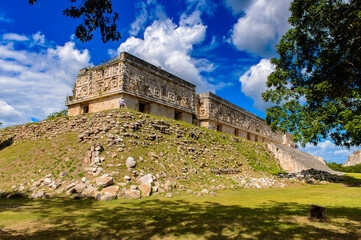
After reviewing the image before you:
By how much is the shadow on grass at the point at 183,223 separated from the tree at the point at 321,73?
7360 millimetres

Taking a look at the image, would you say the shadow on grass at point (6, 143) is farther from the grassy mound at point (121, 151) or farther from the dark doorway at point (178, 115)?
the dark doorway at point (178, 115)

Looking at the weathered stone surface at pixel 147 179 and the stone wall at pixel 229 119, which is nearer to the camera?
the weathered stone surface at pixel 147 179

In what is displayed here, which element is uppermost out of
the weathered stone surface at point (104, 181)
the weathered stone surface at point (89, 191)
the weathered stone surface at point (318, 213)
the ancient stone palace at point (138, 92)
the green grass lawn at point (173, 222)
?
the ancient stone palace at point (138, 92)

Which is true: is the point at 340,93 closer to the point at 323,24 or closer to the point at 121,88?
the point at 323,24

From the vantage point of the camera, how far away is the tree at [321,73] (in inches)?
479

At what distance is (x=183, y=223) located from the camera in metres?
5.09

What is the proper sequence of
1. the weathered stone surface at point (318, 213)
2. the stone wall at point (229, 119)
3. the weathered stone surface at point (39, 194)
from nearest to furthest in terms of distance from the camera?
the weathered stone surface at point (318, 213) → the weathered stone surface at point (39, 194) → the stone wall at point (229, 119)

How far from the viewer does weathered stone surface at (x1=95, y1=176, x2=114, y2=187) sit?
9.35 meters

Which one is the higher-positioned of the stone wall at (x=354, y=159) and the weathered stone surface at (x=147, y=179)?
the stone wall at (x=354, y=159)

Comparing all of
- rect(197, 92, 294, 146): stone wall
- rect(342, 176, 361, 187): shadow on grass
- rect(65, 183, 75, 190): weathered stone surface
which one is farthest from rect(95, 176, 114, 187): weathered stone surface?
rect(197, 92, 294, 146): stone wall

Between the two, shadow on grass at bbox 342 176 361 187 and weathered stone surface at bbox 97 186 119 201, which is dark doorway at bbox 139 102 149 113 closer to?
weathered stone surface at bbox 97 186 119 201

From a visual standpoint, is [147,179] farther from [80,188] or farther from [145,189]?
[80,188]

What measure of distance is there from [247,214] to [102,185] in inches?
229

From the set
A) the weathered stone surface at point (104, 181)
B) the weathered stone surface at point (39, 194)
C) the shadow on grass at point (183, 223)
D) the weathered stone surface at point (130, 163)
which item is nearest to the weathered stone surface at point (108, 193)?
the weathered stone surface at point (104, 181)
